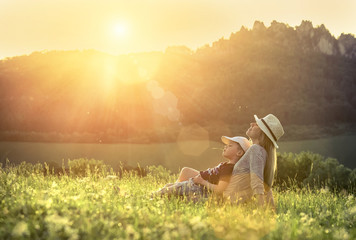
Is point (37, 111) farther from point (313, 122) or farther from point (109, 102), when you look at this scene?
point (313, 122)

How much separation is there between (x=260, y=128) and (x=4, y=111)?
39.0m

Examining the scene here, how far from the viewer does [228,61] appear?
82500 mm

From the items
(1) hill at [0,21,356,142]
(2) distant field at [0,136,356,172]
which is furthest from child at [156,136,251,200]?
(1) hill at [0,21,356,142]

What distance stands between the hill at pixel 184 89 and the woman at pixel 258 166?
25.9 metres

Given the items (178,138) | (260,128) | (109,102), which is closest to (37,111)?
(109,102)

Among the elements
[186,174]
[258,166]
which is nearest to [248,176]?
[258,166]

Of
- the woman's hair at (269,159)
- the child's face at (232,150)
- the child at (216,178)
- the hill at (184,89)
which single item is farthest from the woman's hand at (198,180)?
the hill at (184,89)

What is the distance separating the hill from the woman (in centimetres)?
2586

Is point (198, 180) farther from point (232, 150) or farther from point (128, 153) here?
point (128, 153)

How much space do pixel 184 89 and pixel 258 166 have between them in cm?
4773

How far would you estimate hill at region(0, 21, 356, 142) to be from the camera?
3650 cm

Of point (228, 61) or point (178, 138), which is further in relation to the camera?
point (228, 61)

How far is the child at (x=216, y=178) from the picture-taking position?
20.3 feet

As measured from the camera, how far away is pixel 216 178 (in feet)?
20.9
